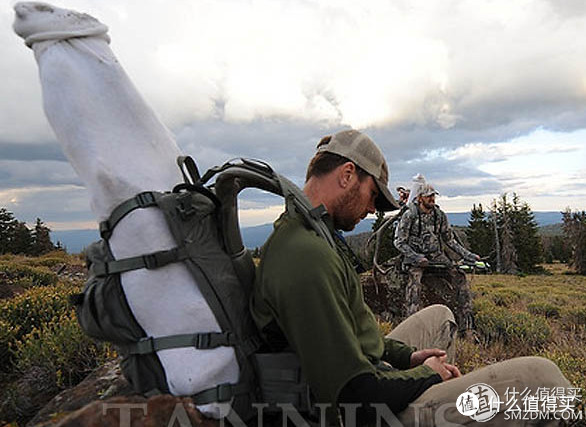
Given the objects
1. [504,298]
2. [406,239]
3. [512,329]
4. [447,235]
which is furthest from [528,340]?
[504,298]

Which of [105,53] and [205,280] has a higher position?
[105,53]

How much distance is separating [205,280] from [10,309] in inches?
208

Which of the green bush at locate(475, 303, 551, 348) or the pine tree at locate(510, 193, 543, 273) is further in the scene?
the pine tree at locate(510, 193, 543, 273)

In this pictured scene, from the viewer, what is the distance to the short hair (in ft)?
9.02

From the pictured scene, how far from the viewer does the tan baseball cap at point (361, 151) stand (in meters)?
2.72

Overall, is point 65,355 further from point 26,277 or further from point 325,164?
point 26,277

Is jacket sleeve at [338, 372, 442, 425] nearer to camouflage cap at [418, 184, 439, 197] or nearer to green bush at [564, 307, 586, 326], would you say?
camouflage cap at [418, 184, 439, 197]

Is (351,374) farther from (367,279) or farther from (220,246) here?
(367,279)

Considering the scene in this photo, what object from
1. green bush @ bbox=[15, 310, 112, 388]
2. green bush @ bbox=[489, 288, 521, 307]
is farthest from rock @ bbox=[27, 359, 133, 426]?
green bush @ bbox=[489, 288, 521, 307]

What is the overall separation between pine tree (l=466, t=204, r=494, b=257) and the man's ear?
52840mm

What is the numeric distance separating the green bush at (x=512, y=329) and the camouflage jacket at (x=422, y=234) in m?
1.52

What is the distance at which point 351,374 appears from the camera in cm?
219

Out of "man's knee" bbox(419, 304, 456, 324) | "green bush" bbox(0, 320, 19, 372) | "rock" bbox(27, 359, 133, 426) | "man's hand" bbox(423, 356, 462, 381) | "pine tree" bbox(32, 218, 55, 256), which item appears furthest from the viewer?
"pine tree" bbox(32, 218, 55, 256)

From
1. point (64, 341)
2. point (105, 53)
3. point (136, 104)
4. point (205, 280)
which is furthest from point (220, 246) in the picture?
point (64, 341)
